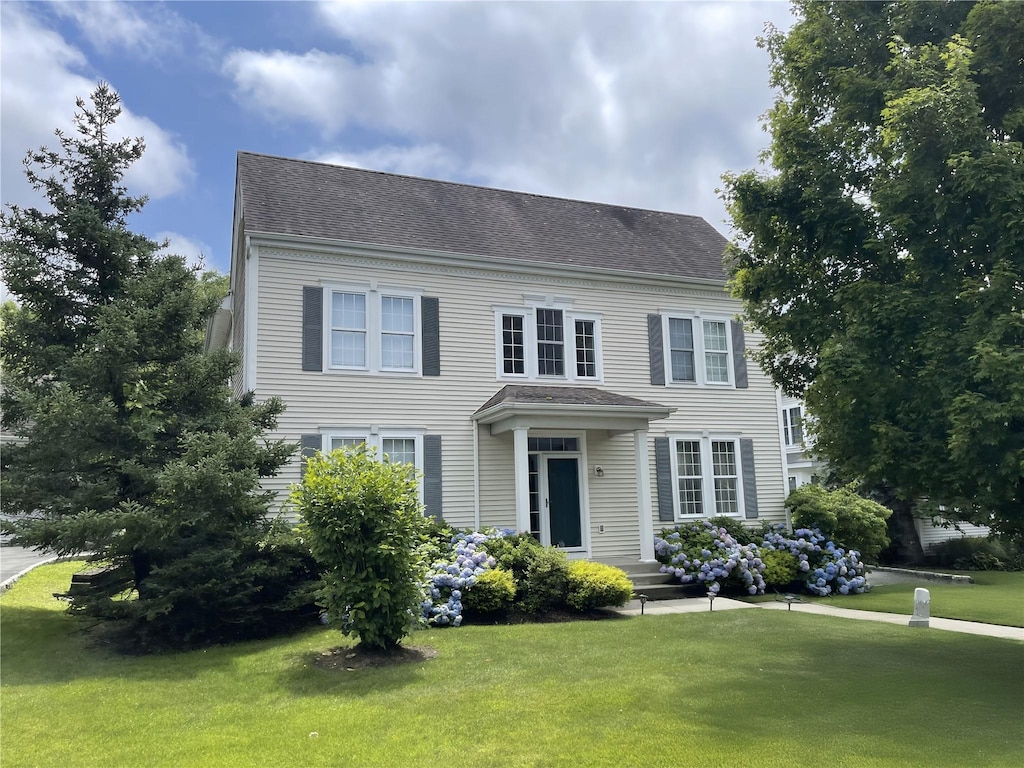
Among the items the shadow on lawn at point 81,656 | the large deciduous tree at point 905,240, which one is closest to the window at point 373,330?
the shadow on lawn at point 81,656

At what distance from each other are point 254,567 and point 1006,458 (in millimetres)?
8678

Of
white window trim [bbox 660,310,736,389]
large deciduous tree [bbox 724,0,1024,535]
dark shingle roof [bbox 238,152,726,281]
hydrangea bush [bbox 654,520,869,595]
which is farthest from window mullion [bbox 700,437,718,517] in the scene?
large deciduous tree [bbox 724,0,1024,535]

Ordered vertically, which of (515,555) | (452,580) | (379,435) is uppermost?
(379,435)

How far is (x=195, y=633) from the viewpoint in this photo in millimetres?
9375

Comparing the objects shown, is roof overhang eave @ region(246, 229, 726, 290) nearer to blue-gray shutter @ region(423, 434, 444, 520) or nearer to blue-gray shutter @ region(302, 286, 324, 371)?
blue-gray shutter @ region(302, 286, 324, 371)

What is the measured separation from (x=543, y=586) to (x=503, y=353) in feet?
18.8

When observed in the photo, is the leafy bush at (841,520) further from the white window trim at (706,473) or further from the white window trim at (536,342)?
the white window trim at (536,342)

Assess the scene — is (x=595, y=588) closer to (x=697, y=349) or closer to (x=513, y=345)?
(x=513, y=345)

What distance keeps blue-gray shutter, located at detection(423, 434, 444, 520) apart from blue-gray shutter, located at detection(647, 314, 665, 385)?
220 inches

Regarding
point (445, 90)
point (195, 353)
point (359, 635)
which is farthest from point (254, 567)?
point (445, 90)

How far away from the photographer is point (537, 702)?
6.47 meters

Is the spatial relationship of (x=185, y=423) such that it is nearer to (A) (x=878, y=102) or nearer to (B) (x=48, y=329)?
(B) (x=48, y=329)

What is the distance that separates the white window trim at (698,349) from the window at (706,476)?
4.50 ft

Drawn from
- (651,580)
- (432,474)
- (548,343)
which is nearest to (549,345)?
(548,343)
